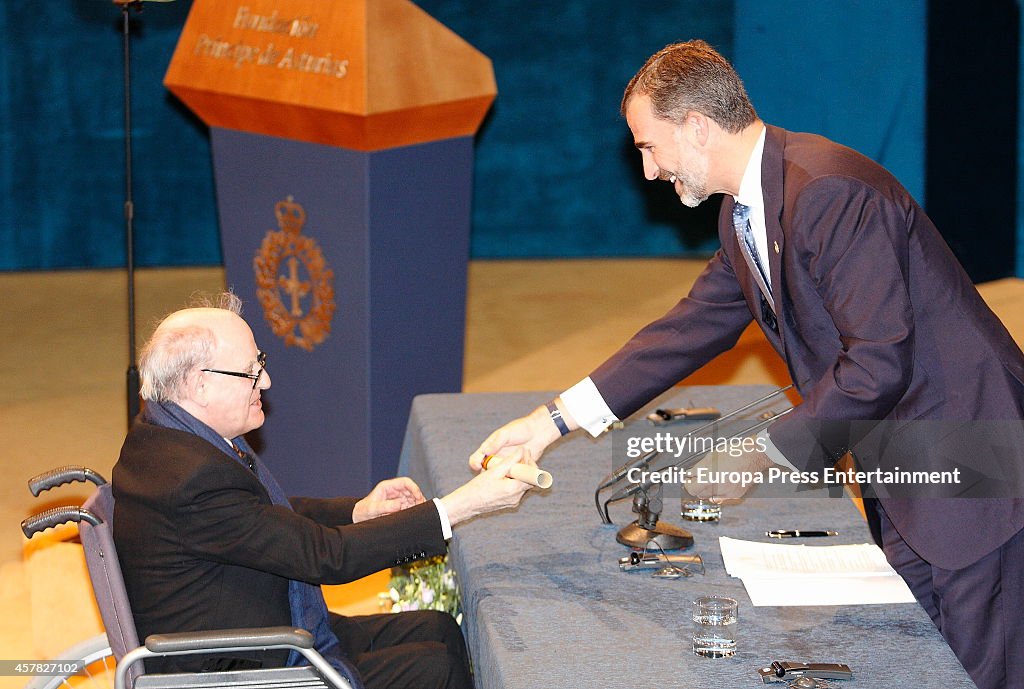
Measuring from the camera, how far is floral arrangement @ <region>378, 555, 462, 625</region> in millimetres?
3148

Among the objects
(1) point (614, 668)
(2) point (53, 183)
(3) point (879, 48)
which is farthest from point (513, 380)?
(1) point (614, 668)

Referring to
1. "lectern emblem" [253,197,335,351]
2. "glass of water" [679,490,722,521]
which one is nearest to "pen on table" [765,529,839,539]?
"glass of water" [679,490,722,521]

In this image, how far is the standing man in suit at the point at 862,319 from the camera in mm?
2297

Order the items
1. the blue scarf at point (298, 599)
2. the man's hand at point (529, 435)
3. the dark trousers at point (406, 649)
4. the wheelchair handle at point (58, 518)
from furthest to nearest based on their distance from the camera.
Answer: the man's hand at point (529, 435) < the dark trousers at point (406, 649) < the blue scarf at point (298, 599) < the wheelchair handle at point (58, 518)

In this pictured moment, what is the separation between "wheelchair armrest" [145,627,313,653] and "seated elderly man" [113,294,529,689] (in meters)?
0.19

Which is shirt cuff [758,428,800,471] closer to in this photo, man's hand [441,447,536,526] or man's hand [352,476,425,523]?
man's hand [441,447,536,526]

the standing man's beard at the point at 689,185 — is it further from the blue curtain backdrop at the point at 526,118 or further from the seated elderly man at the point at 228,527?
the blue curtain backdrop at the point at 526,118

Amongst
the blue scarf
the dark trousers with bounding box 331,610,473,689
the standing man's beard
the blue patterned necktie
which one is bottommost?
the dark trousers with bounding box 331,610,473,689

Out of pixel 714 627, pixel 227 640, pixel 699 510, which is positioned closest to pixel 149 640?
pixel 227 640

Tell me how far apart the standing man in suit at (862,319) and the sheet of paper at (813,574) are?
72mm

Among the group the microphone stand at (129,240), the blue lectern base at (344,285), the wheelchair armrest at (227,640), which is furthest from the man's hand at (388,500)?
the microphone stand at (129,240)

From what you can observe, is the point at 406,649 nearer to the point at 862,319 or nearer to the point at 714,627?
the point at 714,627

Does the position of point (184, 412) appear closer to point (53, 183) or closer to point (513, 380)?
point (513, 380)

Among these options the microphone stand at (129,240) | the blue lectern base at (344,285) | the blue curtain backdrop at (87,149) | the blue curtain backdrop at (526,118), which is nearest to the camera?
the blue lectern base at (344,285)
